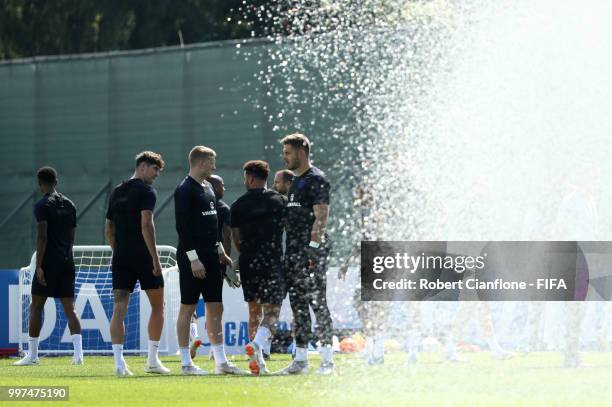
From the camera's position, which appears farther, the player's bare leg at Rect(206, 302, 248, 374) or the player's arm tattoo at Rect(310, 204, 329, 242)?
the player's bare leg at Rect(206, 302, 248, 374)

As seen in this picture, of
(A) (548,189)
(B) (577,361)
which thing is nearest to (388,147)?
(A) (548,189)

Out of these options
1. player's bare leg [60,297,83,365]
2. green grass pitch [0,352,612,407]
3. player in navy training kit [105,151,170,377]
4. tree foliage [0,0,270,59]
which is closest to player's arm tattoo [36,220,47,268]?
player's bare leg [60,297,83,365]

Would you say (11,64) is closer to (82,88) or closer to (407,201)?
(82,88)

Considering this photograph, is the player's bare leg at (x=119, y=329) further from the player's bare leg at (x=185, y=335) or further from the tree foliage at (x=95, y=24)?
→ the tree foliage at (x=95, y=24)

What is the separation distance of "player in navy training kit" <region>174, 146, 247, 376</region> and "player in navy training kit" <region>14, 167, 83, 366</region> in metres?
3.25

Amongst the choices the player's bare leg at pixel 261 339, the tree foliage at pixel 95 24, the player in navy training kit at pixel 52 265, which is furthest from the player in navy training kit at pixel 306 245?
the tree foliage at pixel 95 24

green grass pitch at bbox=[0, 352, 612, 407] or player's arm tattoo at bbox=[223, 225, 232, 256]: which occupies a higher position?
player's arm tattoo at bbox=[223, 225, 232, 256]

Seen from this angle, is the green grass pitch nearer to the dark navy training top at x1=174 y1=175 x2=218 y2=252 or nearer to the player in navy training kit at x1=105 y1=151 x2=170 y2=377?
the player in navy training kit at x1=105 y1=151 x2=170 y2=377

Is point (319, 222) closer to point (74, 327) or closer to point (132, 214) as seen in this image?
point (132, 214)

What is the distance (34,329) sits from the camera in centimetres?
1678

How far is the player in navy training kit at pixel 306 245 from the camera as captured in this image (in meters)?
13.2

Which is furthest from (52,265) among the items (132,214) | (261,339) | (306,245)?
(306,245)

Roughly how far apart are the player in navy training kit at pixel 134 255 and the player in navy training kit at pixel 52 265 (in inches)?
102

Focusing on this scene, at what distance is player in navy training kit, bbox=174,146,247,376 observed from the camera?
1375 centimetres
